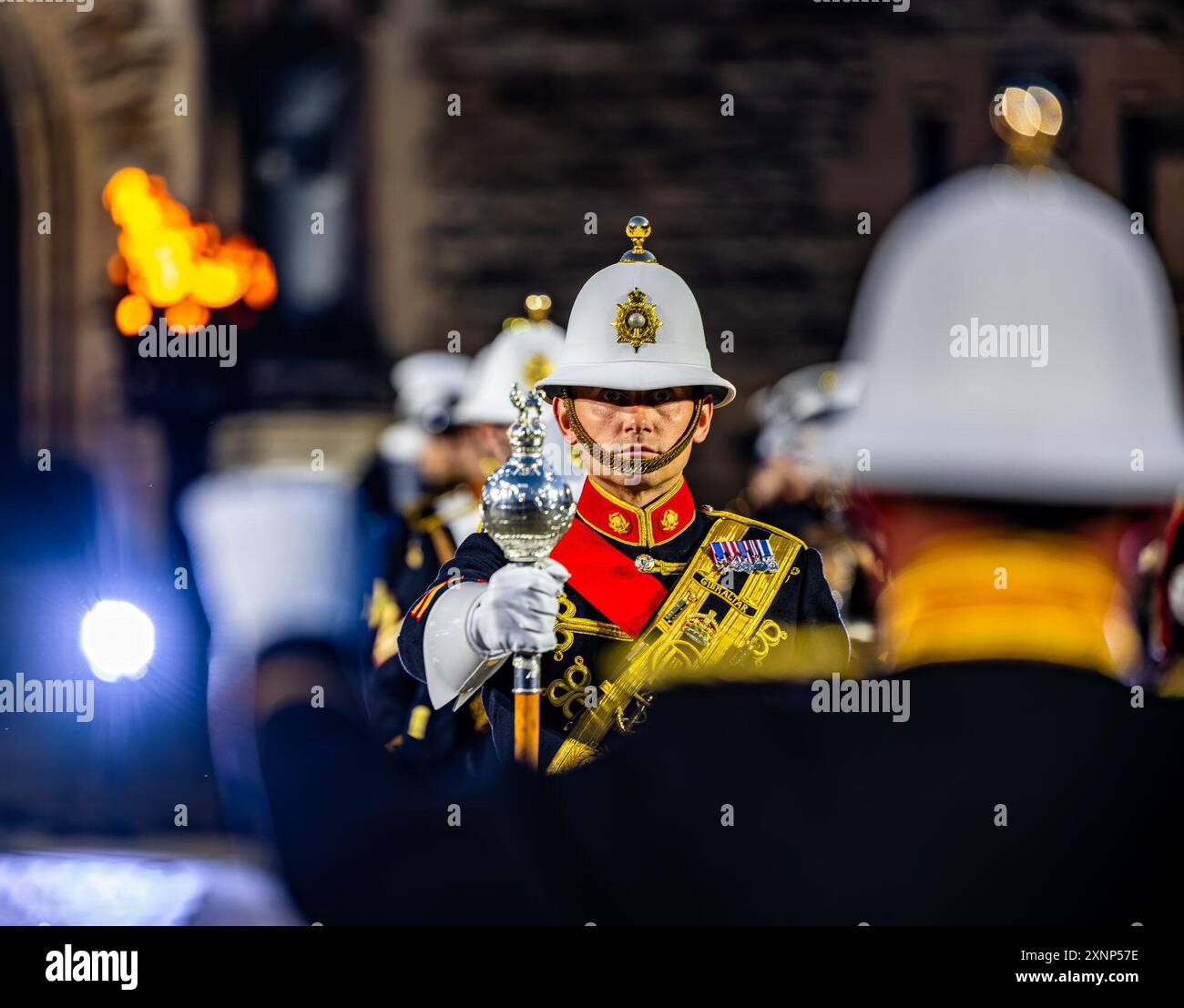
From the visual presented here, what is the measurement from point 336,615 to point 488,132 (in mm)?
2907

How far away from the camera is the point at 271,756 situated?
3564 mm

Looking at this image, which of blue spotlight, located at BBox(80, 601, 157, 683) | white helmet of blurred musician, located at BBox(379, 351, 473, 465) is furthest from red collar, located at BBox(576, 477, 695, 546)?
white helmet of blurred musician, located at BBox(379, 351, 473, 465)

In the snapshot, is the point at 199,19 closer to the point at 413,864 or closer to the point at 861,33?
the point at 861,33

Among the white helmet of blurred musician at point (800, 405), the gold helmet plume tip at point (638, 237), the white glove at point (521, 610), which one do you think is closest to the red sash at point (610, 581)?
the white glove at point (521, 610)

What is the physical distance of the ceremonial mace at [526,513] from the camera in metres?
3.72

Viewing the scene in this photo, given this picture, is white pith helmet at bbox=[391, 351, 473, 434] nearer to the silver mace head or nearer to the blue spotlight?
the blue spotlight

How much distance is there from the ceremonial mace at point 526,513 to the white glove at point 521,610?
0.18 feet

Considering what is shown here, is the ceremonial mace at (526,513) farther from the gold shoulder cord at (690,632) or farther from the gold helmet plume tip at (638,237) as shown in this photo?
the gold helmet plume tip at (638,237)

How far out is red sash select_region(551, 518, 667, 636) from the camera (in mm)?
4191

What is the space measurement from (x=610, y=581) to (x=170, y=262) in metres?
5.07

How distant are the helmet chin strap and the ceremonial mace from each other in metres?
Answer: 0.39

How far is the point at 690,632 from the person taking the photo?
4160 mm

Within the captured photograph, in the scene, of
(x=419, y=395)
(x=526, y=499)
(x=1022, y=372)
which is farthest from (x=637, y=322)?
(x=419, y=395)

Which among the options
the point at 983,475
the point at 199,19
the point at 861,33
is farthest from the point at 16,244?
the point at 983,475
